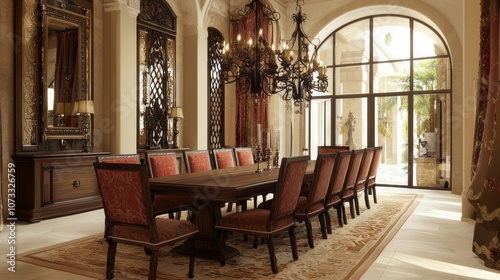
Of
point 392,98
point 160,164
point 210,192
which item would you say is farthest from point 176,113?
point 392,98

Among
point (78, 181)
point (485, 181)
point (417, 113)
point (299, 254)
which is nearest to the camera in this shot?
point (485, 181)

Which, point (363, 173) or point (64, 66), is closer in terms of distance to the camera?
point (363, 173)

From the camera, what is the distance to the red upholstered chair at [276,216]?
310 centimetres

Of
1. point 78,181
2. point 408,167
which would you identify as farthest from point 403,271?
point 408,167

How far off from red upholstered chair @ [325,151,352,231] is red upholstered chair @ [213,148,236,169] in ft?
4.92

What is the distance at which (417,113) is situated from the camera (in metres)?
8.64

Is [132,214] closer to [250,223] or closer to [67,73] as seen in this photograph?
[250,223]

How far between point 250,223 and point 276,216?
0.21 metres

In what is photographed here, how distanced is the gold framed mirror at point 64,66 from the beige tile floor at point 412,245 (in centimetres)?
128

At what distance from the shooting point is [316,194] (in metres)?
3.78

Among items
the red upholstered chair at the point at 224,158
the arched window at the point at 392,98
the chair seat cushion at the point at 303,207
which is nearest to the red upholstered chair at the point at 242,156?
the red upholstered chair at the point at 224,158

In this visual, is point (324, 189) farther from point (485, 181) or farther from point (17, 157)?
point (17, 157)

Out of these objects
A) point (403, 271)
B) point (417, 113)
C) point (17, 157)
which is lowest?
point (403, 271)

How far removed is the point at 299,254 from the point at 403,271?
0.88m
